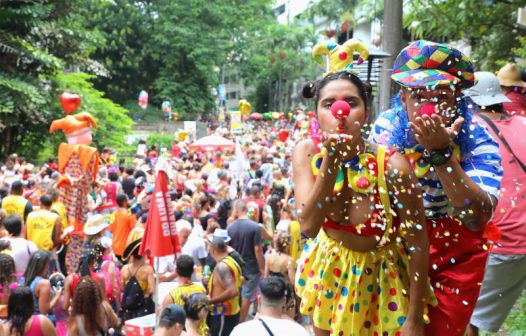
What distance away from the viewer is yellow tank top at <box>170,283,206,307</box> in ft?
22.7

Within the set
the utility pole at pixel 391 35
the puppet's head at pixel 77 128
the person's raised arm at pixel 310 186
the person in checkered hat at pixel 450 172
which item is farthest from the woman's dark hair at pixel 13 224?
the person in checkered hat at pixel 450 172

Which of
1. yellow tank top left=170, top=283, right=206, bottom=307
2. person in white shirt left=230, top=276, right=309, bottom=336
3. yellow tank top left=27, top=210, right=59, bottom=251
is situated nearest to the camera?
person in white shirt left=230, top=276, right=309, bottom=336

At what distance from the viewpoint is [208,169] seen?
57.6ft

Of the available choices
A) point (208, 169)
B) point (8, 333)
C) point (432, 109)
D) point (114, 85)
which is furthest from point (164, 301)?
point (114, 85)

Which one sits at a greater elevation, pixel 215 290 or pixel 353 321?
pixel 353 321

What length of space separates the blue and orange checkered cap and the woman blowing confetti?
0.22 meters

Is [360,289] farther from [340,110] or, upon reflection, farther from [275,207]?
[275,207]

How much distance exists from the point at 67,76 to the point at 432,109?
81.9ft

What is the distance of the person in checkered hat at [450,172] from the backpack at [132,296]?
5132 mm

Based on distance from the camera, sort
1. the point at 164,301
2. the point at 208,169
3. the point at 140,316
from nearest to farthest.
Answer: the point at 164,301, the point at 140,316, the point at 208,169

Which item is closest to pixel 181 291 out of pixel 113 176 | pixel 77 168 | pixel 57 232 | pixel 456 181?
pixel 57 232

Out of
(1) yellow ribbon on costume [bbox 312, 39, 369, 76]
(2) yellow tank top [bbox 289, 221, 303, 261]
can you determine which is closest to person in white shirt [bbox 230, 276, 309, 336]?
(1) yellow ribbon on costume [bbox 312, 39, 369, 76]

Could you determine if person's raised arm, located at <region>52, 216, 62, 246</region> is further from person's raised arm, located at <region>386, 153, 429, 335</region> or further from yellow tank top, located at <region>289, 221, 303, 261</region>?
person's raised arm, located at <region>386, 153, 429, 335</region>

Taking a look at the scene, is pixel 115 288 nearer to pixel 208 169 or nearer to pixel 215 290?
pixel 215 290
